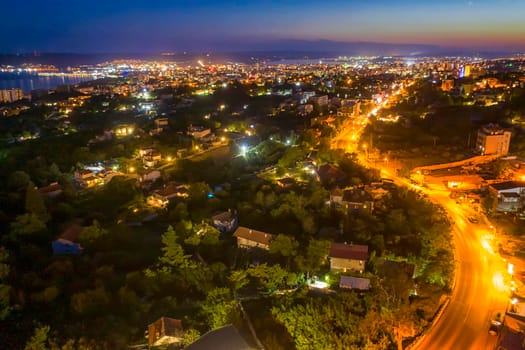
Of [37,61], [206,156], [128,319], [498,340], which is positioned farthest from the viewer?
[37,61]

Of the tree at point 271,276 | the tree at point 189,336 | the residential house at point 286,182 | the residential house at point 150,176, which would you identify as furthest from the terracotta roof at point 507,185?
the residential house at point 150,176

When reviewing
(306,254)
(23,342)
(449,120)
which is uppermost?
(449,120)

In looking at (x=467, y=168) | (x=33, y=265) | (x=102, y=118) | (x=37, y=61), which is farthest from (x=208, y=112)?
(x=37, y=61)

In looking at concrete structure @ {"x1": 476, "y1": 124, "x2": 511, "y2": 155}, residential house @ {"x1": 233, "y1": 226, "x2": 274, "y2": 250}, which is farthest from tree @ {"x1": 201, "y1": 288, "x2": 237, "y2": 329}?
concrete structure @ {"x1": 476, "y1": 124, "x2": 511, "y2": 155}

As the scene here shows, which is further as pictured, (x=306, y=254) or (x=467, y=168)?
(x=467, y=168)

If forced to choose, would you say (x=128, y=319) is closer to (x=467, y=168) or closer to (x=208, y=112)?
(x=467, y=168)

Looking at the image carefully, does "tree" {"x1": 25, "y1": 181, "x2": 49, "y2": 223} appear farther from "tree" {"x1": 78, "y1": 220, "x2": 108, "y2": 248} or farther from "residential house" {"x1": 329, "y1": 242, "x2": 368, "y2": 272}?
"residential house" {"x1": 329, "y1": 242, "x2": 368, "y2": 272}
